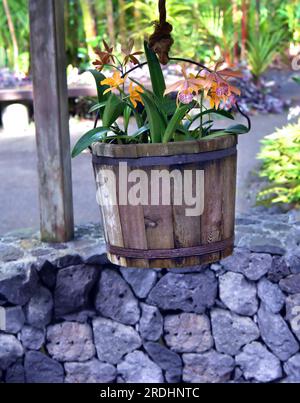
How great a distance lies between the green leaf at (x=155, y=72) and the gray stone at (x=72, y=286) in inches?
45.5

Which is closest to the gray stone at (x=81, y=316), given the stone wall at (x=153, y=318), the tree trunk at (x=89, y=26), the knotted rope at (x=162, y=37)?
the stone wall at (x=153, y=318)

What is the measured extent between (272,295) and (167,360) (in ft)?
1.90

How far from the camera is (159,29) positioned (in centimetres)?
200

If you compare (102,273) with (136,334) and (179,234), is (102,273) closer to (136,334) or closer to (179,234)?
(136,334)

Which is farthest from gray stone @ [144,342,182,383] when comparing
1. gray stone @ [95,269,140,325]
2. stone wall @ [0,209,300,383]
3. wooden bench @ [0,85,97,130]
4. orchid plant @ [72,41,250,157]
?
wooden bench @ [0,85,97,130]

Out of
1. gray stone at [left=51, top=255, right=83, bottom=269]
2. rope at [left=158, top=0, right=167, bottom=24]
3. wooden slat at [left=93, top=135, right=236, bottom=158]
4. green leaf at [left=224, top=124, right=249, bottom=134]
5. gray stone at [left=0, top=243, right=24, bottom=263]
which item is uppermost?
rope at [left=158, top=0, right=167, bottom=24]

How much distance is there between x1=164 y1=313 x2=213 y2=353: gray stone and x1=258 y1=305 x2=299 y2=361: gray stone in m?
0.25

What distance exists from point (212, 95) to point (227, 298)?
4.30 feet

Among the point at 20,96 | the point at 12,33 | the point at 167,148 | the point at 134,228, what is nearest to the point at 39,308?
the point at 134,228

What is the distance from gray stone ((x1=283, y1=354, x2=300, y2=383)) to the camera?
9.95ft

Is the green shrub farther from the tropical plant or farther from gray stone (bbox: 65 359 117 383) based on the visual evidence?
the tropical plant

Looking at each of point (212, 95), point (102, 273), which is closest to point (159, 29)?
point (212, 95)

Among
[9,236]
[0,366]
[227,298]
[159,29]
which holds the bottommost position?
[0,366]

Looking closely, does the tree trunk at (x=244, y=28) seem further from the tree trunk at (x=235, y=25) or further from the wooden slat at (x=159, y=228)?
the wooden slat at (x=159, y=228)
